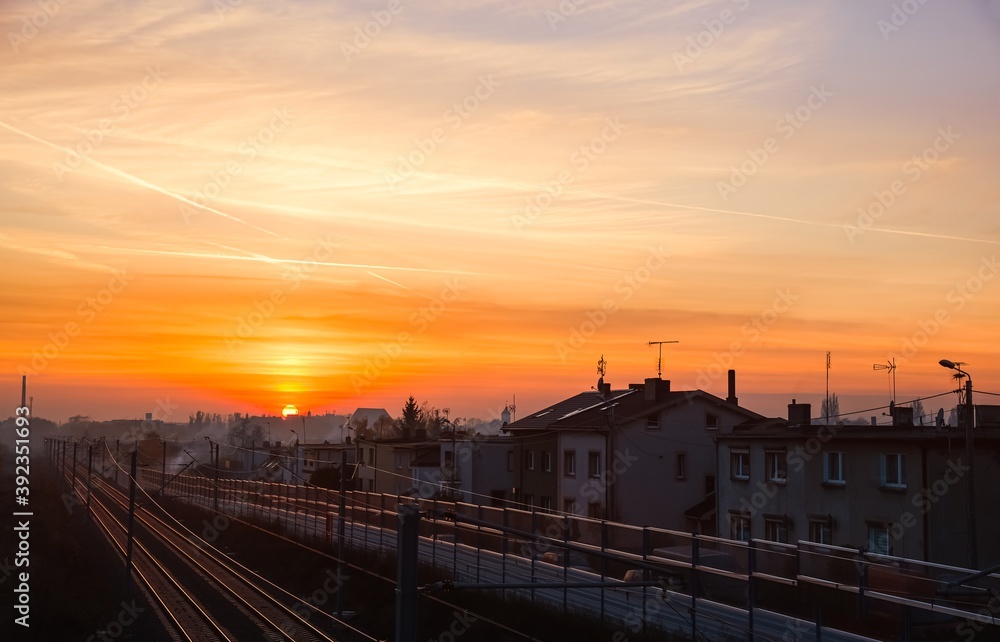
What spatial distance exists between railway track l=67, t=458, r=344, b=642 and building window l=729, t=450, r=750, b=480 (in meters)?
23.4

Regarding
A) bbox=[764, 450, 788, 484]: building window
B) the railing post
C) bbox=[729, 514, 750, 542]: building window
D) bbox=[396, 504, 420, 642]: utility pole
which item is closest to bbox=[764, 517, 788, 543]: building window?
bbox=[729, 514, 750, 542]: building window

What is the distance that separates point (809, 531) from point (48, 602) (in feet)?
98.2

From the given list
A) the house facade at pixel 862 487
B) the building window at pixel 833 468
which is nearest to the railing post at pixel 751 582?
the house facade at pixel 862 487

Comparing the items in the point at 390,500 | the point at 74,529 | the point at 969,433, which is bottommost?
the point at 74,529

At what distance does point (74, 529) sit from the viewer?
47531 mm

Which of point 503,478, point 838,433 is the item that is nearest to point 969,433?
point 838,433

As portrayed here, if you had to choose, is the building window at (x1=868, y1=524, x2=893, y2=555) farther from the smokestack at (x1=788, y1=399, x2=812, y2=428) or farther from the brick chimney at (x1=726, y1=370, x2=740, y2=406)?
the brick chimney at (x1=726, y1=370, x2=740, y2=406)

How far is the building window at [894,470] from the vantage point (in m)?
35.9

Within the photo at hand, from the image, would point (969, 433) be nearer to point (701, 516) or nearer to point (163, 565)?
point (701, 516)

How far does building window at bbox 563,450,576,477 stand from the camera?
55278 millimetres

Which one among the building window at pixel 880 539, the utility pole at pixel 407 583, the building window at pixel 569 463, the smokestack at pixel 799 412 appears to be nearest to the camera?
the utility pole at pixel 407 583

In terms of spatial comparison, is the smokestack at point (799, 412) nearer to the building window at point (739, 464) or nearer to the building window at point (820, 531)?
the building window at point (739, 464)

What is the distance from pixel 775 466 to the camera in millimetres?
42562

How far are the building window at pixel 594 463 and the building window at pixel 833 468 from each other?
1605 centimetres
